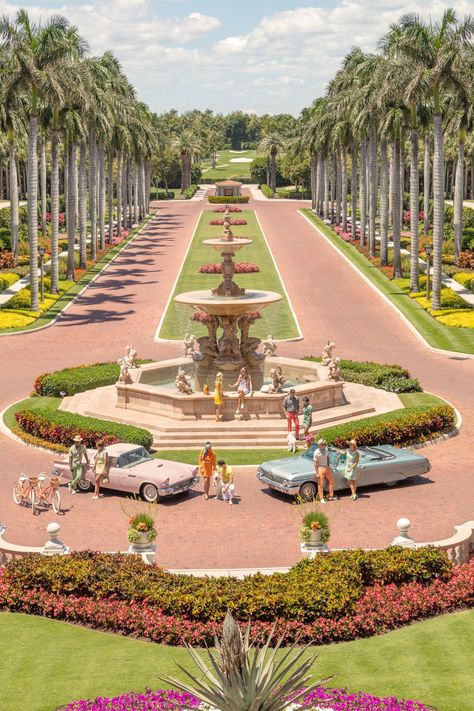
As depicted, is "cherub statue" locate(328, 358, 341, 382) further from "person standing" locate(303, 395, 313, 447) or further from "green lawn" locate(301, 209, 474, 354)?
"green lawn" locate(301, 209, 474, 354)

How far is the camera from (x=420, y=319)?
5175 centimetres

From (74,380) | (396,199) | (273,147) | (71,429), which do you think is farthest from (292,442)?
(273,147)

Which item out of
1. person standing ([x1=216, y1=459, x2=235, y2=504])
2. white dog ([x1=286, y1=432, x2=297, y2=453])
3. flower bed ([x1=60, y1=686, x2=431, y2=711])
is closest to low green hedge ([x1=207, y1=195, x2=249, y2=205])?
white dog ([x1=286, y1=432, x2=297, y2=453])

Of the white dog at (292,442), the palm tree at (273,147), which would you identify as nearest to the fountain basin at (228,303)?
the white dog at (292,442)

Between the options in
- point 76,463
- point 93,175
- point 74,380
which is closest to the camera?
point 76,463

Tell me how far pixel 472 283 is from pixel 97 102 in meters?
29.2

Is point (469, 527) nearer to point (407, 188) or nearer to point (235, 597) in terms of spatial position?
point (235, 597)

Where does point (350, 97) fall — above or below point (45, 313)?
above

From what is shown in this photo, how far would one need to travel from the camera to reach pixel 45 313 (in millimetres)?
54688

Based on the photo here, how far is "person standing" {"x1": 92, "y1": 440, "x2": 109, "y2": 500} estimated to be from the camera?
25125mm

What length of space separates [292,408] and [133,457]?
5.64 metres

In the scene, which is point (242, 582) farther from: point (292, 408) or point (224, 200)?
point (224, 200)

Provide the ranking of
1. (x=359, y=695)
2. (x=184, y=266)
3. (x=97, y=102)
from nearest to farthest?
(x=359, y=695), (x=97, y=102), (x=184, y=266)

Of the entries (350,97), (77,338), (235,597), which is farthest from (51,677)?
(350,97)
